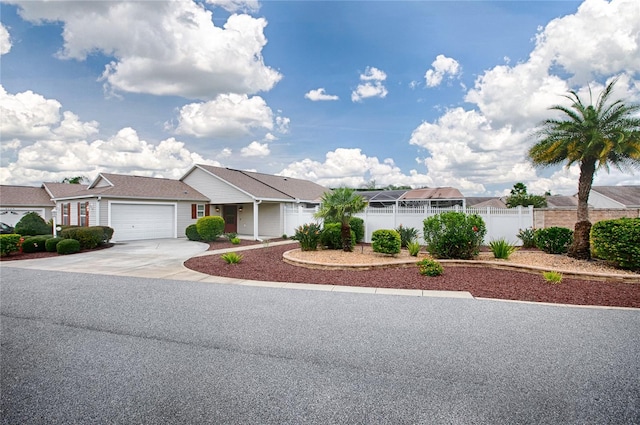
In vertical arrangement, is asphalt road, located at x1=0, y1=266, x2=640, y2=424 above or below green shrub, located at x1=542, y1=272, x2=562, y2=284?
below

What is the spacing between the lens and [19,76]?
1062cm

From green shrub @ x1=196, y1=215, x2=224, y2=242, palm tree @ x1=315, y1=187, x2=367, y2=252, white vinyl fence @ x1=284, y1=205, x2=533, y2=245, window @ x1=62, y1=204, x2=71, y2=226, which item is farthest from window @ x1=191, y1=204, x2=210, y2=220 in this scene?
palm tree @ x1=315, y1=187, x2=367, y2=252

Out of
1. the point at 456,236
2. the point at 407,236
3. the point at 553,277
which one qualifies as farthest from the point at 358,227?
the point at 553,277

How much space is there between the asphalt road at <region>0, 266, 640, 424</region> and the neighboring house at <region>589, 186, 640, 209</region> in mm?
30920

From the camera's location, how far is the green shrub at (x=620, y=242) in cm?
850

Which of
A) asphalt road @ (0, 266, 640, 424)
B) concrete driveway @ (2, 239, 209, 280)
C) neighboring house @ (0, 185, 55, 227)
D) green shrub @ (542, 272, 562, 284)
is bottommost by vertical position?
concrete driveway @ (2, 239, 209, 280)

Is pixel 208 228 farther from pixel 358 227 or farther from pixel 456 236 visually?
pixel 456 236

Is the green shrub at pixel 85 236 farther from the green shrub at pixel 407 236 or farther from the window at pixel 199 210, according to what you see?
the green shrub at pixel 407 236

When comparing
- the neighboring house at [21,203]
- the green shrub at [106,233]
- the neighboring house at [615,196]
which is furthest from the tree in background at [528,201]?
the neighboring house at [21,203]

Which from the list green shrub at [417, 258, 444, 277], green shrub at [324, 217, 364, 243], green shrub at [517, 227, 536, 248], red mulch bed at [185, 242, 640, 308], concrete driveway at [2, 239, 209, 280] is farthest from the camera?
green shrub at [324, 217, 364, 243]

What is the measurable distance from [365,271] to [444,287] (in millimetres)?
2471

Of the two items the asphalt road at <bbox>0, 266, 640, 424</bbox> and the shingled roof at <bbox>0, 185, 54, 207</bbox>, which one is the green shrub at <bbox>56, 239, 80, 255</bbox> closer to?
the asphalt road at <bbox>0, 266, 640, 424</bbox>

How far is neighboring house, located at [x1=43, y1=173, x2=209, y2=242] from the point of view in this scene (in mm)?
19453

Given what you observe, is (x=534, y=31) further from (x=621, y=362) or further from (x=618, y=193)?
(x=618, y=193)
